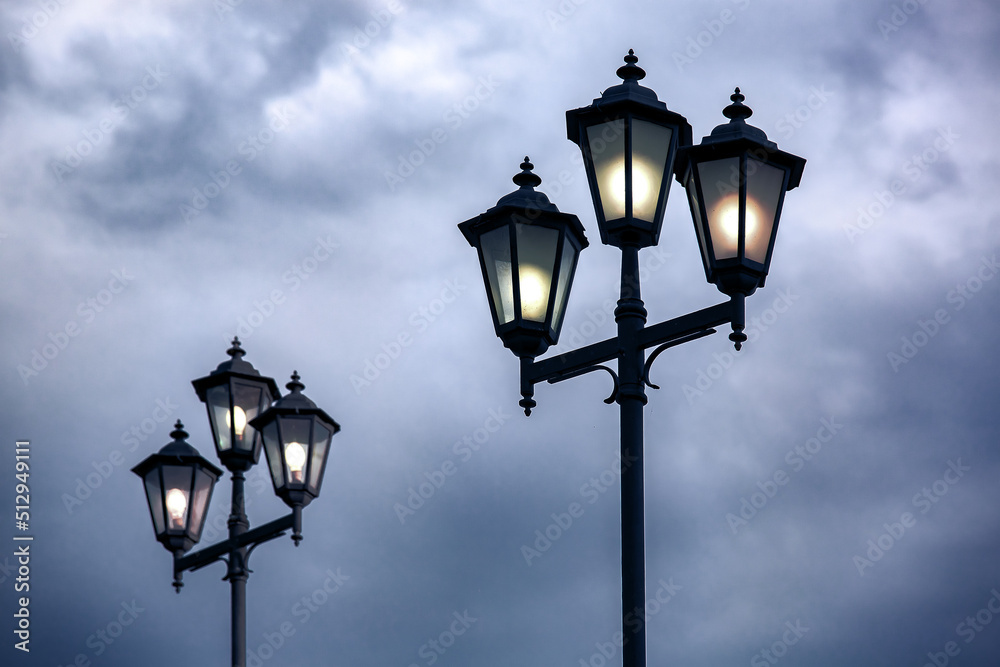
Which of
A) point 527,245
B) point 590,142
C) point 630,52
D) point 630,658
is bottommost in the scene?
point 630,658

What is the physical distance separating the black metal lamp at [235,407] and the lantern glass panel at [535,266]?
4.75 meters

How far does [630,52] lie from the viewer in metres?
6.71

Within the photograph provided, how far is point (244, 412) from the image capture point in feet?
35.6

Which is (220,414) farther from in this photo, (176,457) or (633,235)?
→ (633,235)

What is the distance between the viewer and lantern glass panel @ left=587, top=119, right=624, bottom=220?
20.7 feet

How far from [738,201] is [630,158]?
55 centimetres

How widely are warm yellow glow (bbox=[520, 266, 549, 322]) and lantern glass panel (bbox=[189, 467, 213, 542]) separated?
5402 millimetres

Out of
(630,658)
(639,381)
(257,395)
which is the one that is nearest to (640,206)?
(639,381)

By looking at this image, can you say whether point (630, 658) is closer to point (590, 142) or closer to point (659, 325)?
point (659, 325)

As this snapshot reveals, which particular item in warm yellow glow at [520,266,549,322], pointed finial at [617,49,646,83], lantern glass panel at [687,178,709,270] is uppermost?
pointed finial at [617,49,646,83]

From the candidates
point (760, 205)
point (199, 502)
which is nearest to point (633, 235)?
point (760, 205)

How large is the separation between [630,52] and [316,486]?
186 inches

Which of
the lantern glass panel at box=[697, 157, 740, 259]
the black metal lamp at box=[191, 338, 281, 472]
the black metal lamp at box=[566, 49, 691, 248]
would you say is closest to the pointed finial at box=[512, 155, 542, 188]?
the black metal lamp at box=[566, 49, 691, 248]

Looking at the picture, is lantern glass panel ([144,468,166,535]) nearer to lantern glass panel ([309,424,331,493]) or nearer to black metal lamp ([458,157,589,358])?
lantern glass panel ([309,424,331,493])
